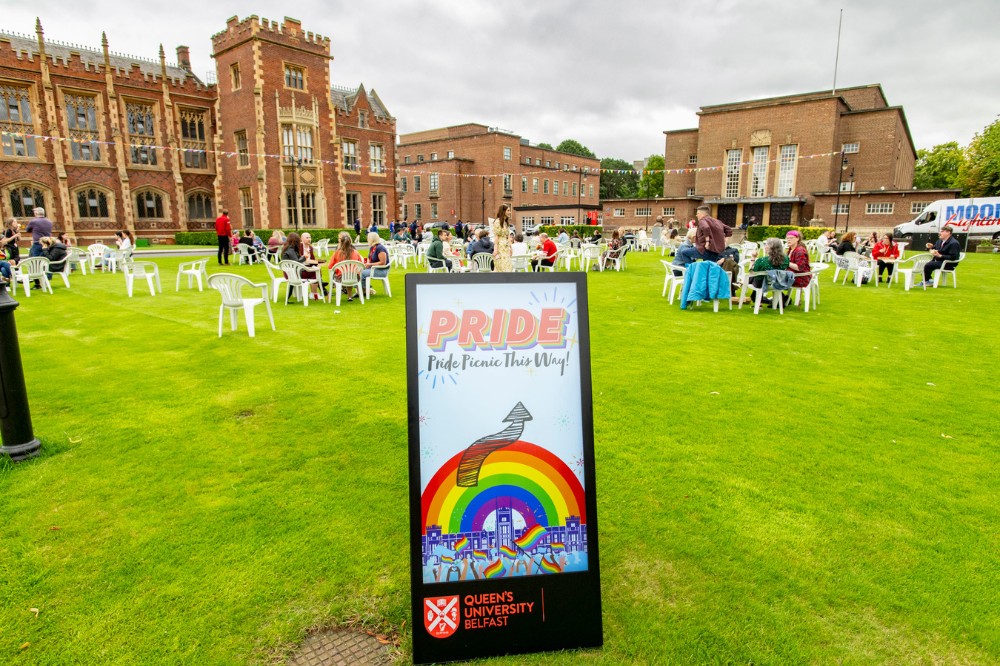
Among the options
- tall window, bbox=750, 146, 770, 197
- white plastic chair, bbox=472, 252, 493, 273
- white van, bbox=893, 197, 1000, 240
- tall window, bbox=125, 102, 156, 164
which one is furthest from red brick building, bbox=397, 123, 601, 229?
white plastic chair, bbox=472, 252, 493, 273

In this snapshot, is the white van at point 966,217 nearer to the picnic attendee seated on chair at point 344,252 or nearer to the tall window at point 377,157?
the picnic attendee seated on chair at point 344,252

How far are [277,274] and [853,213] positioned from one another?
41.8 meters

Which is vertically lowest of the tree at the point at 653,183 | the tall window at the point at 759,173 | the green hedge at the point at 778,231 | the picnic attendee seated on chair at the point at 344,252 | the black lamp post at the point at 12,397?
the black lamp post at the point at 12,397

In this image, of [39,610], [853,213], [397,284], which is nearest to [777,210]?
[853,213]

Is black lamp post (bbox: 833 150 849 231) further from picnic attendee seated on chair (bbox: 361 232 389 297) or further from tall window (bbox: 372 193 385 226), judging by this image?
picnic attendee seated on chair (bbox: 361 232 389 297)

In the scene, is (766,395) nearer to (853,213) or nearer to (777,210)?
(853,213)

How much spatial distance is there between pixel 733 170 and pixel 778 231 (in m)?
20.4

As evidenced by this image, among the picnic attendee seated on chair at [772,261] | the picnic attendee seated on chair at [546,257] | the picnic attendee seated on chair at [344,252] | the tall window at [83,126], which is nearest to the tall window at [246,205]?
the tall window at [83,126]

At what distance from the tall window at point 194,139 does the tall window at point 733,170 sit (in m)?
43.0

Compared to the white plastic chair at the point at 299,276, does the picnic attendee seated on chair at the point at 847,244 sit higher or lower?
higher

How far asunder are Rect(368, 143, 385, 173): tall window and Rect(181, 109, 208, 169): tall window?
10885 millimetres

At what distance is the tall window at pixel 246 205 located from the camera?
34719mm

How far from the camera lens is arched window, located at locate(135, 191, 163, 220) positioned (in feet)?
113

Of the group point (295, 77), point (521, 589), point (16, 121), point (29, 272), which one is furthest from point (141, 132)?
point (521, 589)
